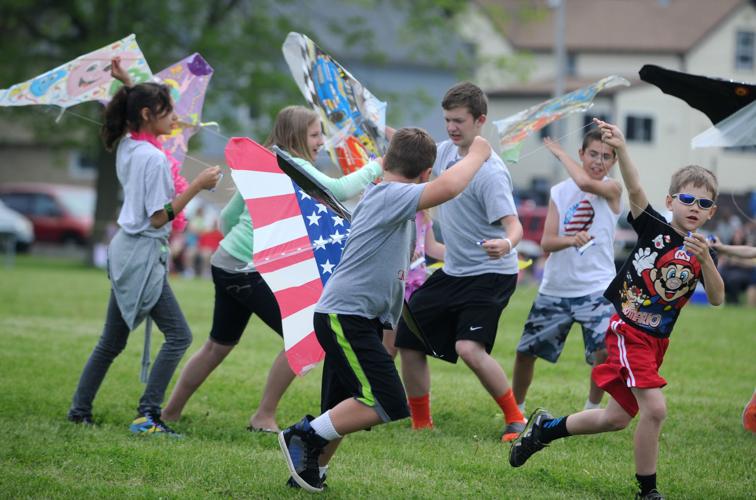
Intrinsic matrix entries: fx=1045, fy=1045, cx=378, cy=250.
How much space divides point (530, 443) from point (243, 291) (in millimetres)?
2067

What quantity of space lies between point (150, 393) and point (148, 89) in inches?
72.9

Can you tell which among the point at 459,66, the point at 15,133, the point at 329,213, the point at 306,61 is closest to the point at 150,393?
the point at 329,213

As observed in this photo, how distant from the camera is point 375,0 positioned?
1078 inches

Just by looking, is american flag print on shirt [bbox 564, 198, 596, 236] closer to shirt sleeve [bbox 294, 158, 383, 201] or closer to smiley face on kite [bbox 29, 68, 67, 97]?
shirt sleeve [bbox 294, 158, 383, 201]

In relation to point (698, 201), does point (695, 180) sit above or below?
above

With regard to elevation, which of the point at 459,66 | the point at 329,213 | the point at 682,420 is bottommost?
the point at 682,420

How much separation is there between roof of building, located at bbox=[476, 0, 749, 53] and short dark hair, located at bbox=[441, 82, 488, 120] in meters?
41.4

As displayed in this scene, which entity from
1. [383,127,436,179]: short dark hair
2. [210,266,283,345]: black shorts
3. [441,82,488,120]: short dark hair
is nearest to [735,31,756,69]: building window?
[441,82,488,120]: short dark hair

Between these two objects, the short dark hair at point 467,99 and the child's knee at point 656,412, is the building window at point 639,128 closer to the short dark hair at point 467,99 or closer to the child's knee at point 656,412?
the short dark hair at point 467,99

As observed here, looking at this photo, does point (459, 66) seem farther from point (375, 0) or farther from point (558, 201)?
point (558, 201)

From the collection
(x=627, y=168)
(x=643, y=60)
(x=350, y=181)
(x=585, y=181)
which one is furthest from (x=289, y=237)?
(x=643, y=60)

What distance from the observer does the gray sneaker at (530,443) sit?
17.5 feet

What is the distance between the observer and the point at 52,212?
3112cm

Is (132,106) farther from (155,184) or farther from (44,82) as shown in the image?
(44,82)
